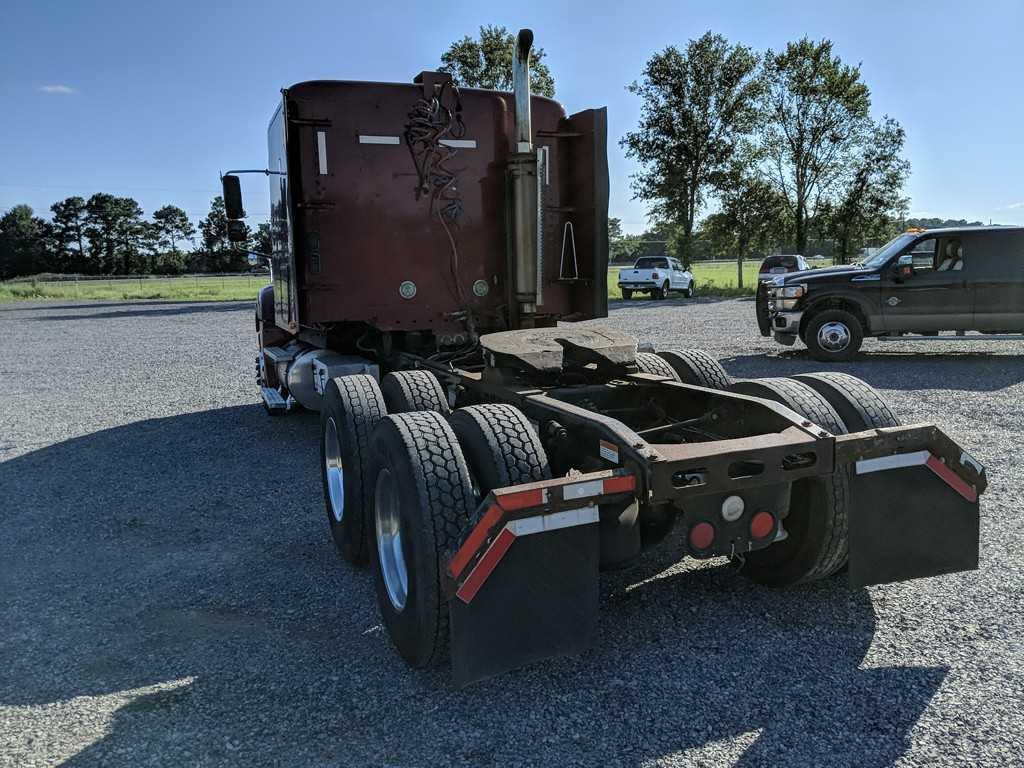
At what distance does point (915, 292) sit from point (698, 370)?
8.87 meters

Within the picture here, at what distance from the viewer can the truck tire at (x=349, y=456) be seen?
437 cm

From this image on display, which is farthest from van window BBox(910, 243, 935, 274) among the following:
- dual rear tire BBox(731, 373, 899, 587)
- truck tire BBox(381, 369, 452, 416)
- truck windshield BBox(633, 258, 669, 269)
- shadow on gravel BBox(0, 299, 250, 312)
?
shadow on gravel BBox(0, 299, 250, 312)

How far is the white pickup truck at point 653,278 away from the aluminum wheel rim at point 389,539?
1201 inches

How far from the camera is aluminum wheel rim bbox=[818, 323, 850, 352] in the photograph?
501 inches

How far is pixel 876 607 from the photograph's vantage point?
3.76m

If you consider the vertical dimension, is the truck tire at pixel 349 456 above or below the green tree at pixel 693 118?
below

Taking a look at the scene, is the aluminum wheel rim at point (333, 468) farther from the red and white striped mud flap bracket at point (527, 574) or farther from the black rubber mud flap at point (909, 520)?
the black rubber mud flap at point (909, 520)

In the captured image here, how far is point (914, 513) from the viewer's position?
3377 millimetres

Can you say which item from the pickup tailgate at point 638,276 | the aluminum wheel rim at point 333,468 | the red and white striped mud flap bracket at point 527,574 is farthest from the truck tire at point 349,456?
the pickup tailgate at point 638,276

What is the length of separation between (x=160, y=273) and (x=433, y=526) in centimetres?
9890

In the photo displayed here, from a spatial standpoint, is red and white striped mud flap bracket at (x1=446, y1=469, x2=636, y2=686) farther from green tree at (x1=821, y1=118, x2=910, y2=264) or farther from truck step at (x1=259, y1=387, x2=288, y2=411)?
green tree at (x1=821, y1=118, x2=910, y2=264)

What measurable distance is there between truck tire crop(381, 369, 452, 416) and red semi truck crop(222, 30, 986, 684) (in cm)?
2

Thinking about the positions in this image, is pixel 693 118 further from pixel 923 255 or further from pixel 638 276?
pixel 923 255

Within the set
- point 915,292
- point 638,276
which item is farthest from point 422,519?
point 638,276
